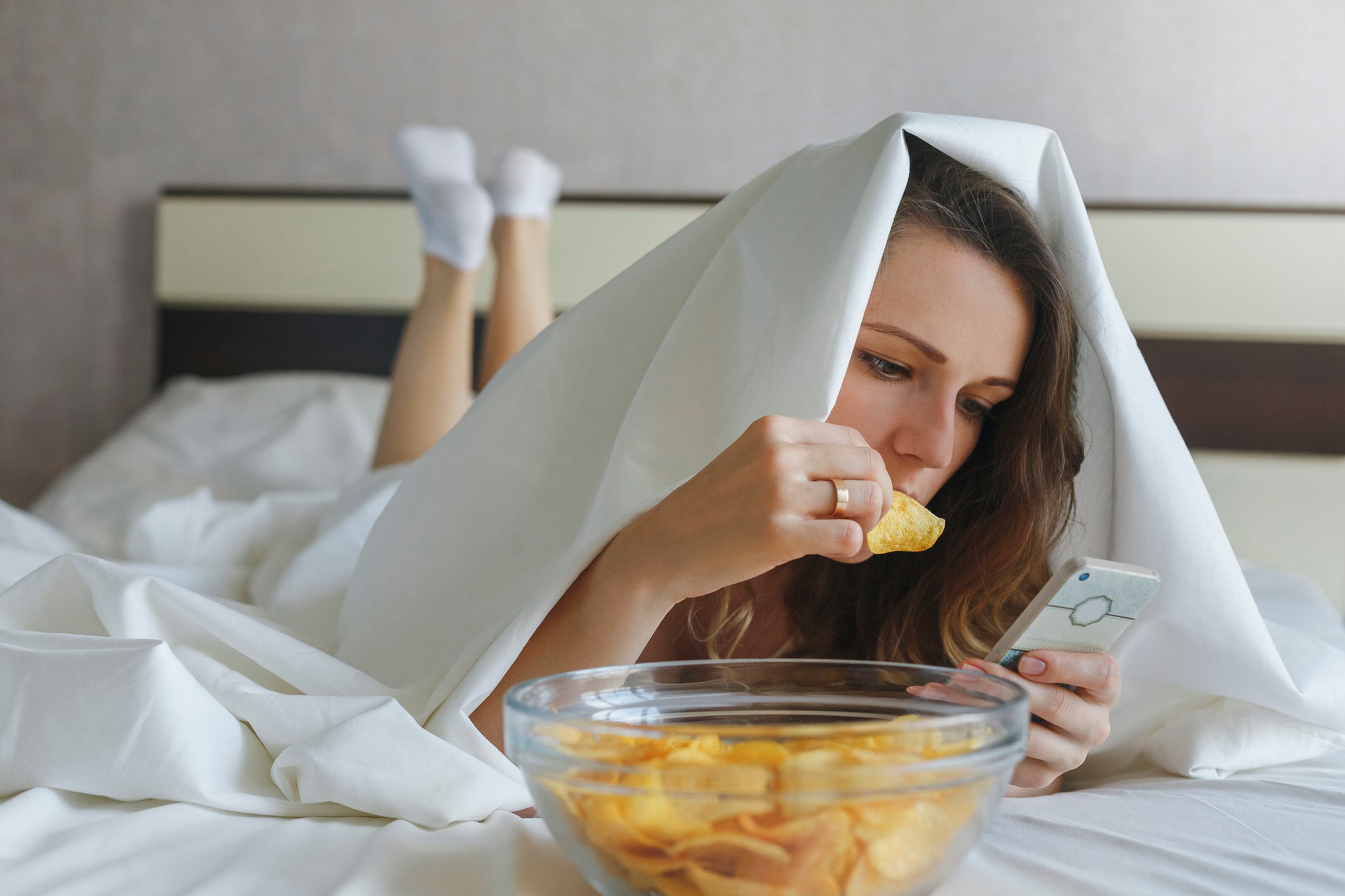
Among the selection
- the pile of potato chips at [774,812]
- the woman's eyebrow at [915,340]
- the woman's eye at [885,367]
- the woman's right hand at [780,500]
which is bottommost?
the pile of potato chips at [774,812]

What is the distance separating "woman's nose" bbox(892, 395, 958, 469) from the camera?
2.89 ft

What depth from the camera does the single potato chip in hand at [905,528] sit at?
0.84m

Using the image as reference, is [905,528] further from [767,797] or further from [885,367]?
[767,797]

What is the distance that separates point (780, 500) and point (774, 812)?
9.5 inches

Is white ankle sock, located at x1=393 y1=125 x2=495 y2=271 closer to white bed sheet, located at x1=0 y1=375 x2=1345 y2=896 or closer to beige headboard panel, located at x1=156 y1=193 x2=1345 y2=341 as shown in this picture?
beige headboard panel, located at x1=156 y1=193 x2=1345 y2=341

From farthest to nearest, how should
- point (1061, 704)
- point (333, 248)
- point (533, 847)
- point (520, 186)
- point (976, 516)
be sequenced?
point (333, 248)
point (520, 186)
point (976, 516)
point (1061, 704)
point (533, 847)

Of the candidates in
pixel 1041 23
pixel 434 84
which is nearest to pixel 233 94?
pixel 434 84

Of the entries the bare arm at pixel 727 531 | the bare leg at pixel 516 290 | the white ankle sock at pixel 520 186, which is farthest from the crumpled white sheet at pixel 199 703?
the white ankle sock at pixel 520 186

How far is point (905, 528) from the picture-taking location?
865 millimetres

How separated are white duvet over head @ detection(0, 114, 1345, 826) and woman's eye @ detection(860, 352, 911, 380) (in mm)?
126

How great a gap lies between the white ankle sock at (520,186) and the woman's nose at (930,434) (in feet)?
4.83

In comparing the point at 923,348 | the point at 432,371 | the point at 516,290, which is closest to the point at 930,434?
the point at 923,348

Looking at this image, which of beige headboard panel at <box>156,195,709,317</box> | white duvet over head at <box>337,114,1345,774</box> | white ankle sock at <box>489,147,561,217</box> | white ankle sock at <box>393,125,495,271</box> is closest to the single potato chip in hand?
white duvet over head at <box>337,114,1345,774</box>

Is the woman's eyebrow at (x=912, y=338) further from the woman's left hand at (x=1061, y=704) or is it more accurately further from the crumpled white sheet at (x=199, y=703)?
the crumpled white sheet at (x=199, y=703)
